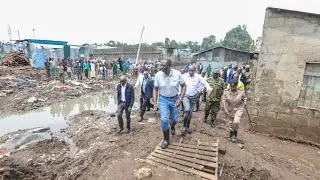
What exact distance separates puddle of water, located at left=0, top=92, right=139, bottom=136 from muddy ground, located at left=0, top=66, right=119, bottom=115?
2.08 ft

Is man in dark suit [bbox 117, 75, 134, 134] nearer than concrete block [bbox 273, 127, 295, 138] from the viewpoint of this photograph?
Yes

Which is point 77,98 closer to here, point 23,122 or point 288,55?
point 23,122

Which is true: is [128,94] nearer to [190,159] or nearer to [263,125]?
[190,159]

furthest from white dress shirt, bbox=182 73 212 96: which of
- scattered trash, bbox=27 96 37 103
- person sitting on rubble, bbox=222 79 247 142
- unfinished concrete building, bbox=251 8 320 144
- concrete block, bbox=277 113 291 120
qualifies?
scattered trash, bbox=27 96 37 103

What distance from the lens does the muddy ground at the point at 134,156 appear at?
15.7 feet

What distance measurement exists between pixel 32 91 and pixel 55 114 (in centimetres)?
450

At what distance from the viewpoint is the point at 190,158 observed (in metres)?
4.73

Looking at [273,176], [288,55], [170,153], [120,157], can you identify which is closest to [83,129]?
[120,157]

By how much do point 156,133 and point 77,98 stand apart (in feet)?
29.1

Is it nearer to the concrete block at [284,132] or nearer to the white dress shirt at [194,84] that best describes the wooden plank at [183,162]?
the white dress shirt at [194,84]

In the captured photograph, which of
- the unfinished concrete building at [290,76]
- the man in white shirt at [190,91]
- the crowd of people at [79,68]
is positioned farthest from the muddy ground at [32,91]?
the unfinished concrete building at [290,76]

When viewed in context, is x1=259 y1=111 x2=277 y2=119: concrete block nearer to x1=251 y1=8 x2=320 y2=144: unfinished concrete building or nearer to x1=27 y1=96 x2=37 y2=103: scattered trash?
x1=251 y1=8 x2=320 y2=144: unfinished concrete building

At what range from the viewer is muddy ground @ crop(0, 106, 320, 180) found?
4.79m

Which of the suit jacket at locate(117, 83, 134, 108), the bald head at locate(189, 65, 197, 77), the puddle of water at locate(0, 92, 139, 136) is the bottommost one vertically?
the puddle of water at locate(0, 92, 139, 136)
